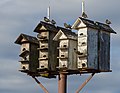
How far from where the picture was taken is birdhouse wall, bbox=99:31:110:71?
24.2m

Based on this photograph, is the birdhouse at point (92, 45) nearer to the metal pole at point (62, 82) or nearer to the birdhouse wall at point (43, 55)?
the metal pole at point (62, 82)

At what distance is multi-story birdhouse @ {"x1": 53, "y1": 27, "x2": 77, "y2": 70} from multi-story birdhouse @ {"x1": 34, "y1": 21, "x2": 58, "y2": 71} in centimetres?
62

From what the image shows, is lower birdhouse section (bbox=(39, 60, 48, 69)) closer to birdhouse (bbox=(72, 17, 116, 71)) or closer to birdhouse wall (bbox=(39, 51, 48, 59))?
birdhouse wall (bbox=(39, 51, 48, 59))

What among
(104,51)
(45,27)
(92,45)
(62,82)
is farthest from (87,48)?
(45,27)

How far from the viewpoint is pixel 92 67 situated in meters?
23.8

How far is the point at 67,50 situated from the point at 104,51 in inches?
63.8

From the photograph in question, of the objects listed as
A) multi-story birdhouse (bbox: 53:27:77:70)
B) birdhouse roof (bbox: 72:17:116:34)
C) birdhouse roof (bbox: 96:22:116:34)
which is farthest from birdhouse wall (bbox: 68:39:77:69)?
birdhouse roof (bbox: 96:22:116:34)

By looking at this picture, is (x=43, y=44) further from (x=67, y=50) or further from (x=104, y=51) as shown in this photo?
(x=104, y=51)

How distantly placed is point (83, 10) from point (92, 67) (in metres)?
2.60

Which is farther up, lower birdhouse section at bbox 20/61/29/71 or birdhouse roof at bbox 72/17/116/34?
birdhouse roof at bbox 72/17/116/34

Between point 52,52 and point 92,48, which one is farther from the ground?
point 92,48

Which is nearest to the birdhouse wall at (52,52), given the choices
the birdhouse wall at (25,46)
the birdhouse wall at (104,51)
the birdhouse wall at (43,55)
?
the birdhouse wall at (43,55)

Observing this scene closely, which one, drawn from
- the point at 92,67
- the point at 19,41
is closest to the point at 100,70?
the point at 92,67

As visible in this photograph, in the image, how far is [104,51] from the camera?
80.2ft
